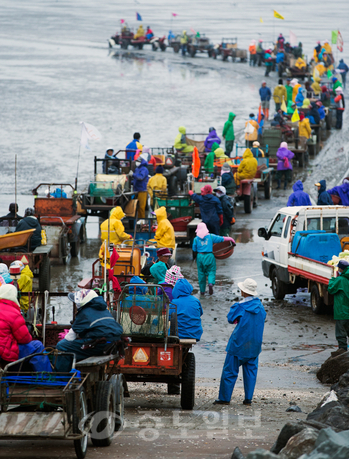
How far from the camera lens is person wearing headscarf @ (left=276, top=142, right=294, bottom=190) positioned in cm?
2317

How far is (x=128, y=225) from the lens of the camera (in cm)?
1828

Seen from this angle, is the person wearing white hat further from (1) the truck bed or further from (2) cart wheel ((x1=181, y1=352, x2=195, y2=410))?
(1) the truck bed

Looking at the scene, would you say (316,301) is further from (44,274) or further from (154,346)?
(154,346)

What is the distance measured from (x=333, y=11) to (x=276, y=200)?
297ft

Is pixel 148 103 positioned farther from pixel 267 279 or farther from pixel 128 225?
pixel 267 279

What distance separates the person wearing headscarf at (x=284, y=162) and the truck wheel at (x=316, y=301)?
11.2 metres

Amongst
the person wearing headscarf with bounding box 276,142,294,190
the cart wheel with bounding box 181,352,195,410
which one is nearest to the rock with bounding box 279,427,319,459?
the cart wheel with bounding box 181,352,195,410

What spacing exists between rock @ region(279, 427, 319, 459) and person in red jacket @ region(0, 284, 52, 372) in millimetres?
2155

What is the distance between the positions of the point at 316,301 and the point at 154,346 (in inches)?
218

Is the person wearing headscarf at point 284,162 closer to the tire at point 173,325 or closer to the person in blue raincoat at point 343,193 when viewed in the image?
the person in blue raincoat at point 343,193

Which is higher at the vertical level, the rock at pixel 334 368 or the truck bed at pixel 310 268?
the truck bed at pixel 310 268

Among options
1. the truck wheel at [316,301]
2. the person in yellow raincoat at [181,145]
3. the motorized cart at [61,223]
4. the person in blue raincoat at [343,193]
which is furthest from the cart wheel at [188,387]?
the person in yellow raincoat at [181,145]

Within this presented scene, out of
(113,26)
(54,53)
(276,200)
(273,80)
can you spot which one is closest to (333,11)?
(113,26)

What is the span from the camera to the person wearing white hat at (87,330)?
20.5 feet
